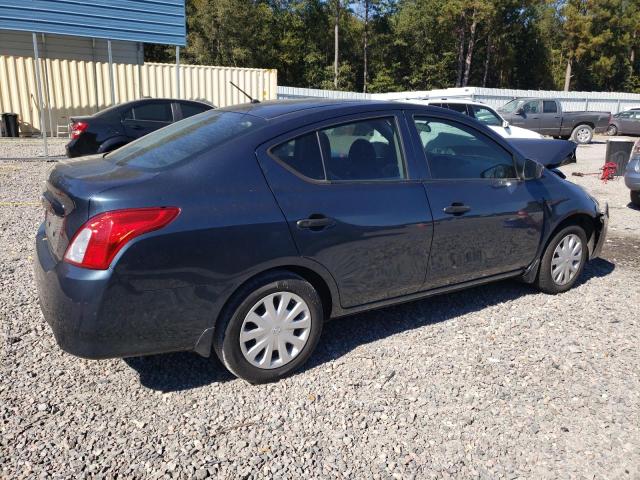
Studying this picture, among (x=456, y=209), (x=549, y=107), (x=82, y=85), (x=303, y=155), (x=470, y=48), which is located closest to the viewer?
(x=303, y=155)

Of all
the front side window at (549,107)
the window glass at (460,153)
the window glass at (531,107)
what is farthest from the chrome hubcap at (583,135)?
the window glass at (460,153)

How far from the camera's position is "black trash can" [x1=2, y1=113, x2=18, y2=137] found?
55.7ft

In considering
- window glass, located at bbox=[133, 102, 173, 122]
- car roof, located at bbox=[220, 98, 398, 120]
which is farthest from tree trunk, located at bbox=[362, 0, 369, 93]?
car roof, located at bbox=[220, 98, 398, 120]

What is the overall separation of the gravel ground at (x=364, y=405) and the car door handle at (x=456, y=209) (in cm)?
90

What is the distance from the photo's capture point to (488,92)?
25.9 metres

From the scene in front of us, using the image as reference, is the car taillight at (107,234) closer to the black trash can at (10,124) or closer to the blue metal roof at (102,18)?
the blue metal roof at (102,18)

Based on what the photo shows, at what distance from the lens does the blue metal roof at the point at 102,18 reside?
1183 cm

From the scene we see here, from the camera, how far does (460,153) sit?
4074mm

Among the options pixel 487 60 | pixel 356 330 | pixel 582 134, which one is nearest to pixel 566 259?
pixel 356 330

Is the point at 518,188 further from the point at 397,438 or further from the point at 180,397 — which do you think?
the point at 180,397

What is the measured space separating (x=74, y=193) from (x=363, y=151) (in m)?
1.78

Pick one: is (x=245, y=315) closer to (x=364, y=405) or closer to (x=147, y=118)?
(x=364, y=405)

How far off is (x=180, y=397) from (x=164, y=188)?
1209 millimetres

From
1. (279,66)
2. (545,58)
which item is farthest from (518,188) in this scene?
(545,58)
